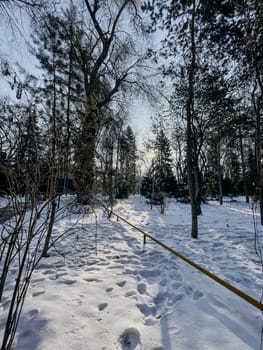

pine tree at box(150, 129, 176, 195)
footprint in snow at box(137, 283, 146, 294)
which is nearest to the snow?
footprint in snow at box(137, 283, 146, 294)

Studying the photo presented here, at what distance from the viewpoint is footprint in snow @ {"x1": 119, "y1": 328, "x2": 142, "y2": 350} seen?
1.30 meters

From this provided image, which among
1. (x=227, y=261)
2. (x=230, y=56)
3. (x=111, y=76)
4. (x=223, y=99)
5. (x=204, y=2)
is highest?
(x=111, y=76)

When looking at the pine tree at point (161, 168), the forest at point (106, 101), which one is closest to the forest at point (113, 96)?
the forest at point (106, 101)

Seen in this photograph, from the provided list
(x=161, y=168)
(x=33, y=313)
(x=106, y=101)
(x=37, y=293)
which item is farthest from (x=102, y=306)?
(x=161, y=168)

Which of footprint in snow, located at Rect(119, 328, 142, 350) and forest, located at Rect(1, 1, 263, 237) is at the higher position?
forest, located at Rect(1, 1, 263, 237)

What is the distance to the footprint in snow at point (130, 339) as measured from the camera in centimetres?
130

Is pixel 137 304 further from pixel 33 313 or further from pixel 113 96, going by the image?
pixel 113 96

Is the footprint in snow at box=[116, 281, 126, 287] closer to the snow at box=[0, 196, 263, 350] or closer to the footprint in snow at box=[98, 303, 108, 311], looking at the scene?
the snow at box=[0, 196, 263, 350]

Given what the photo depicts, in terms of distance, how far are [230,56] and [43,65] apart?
7475 mm

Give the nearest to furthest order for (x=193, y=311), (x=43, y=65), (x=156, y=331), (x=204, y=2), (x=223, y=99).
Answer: (x=156, y=331)
(x=193, y=311)
(x=204, y=2)
(x=223, y=99)
(x=43, y=65)

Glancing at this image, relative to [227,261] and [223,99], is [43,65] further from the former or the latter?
[227,261]

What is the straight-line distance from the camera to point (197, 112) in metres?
Result: 7.93

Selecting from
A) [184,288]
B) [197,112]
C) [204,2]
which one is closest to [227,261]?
[184,288]

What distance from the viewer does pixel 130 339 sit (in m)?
1.37
